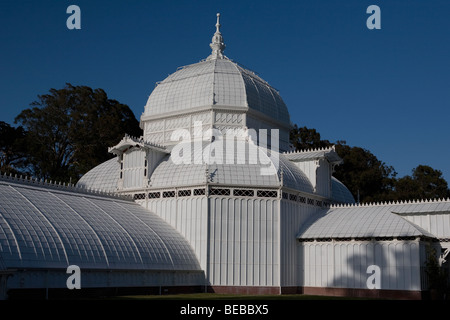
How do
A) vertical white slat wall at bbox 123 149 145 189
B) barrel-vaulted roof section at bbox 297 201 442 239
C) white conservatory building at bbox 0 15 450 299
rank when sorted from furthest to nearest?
1. vertical white slat wall at bbox 123 149 145 189
2. barrel-vaulted roof section at bbox 297 201 442 239
3. white conservatory building at bbox 0 15 450 299

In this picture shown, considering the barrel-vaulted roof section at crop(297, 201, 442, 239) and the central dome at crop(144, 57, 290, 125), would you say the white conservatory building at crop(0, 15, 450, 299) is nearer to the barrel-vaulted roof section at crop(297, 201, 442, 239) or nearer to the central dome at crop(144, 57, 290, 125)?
the barrel-vaulted roof section at crop(297, 201, 442, 239)

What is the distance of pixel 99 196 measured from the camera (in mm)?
45344

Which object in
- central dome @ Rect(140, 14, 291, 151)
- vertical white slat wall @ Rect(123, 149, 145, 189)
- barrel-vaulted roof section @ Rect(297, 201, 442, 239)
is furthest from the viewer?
central dome @ Rect(140, 14, 291, 151)

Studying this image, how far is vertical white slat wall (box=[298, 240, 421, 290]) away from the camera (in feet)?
136

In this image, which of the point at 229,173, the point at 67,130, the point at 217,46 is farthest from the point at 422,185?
the point at 67,130

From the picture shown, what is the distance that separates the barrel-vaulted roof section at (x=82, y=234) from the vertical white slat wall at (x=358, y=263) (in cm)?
1012

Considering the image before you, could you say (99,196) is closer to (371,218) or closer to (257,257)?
(257,257)

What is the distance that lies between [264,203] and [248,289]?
6.88m

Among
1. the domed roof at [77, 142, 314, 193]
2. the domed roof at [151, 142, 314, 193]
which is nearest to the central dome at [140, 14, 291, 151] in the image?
the domed roof at [77, 142, 314, 193]

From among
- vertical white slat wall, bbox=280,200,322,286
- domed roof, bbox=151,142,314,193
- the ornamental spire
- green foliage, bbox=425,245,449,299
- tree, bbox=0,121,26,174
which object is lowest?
green foliage, bbox=425,245,449,299

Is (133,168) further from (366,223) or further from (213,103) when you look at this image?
(366,223)

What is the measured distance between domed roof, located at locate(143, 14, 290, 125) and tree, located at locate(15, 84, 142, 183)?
27.1m

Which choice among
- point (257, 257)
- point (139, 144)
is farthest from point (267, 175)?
point (139, 144)

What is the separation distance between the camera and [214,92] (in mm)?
53000
